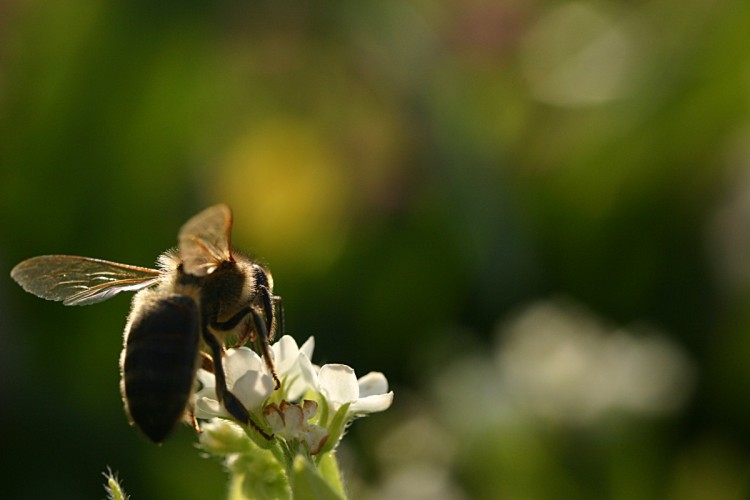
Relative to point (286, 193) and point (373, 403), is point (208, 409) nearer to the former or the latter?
point (373, 403)

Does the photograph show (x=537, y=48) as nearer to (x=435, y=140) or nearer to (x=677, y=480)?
(x=435, y=140)

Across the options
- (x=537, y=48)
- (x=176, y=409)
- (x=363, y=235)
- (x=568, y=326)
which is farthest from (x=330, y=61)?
(x=176, y=409)

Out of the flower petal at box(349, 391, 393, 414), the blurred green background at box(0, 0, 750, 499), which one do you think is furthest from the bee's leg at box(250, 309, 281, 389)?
the blurred green background at box(0, 0, 750, 499)

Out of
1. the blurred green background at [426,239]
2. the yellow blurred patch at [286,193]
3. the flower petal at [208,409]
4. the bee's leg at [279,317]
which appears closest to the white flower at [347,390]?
the flower petal at [208,409]

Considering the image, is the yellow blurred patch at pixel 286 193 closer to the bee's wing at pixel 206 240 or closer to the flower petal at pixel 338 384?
the bee's wing at pixel 206 240

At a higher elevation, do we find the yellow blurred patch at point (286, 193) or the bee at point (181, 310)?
the bee at point (181, 310)

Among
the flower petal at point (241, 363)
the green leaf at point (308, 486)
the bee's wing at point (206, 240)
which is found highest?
the bee's wing at point (206, 240)
